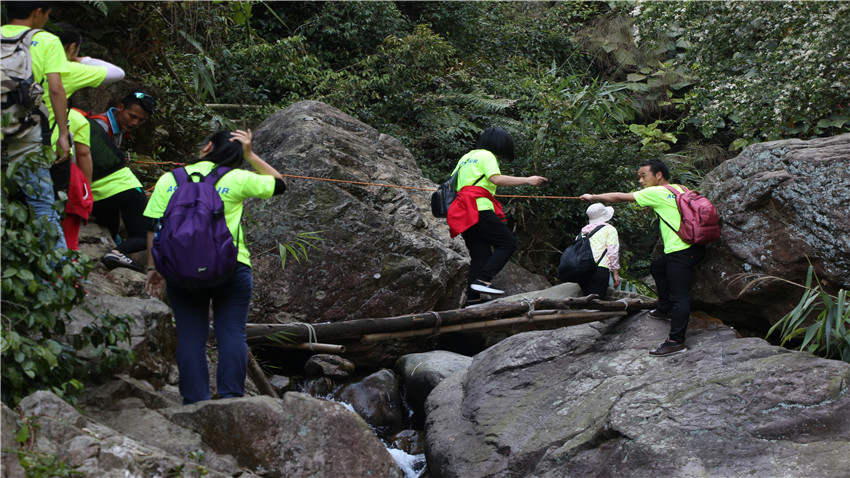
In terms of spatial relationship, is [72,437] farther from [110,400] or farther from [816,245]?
[816,245]

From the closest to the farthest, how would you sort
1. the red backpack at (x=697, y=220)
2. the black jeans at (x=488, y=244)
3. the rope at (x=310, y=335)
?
the red backpack at (x=697, y=220)
the rope at (x=310, y=335)
the black jeans at (x=488, y=244)

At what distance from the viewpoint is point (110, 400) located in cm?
428

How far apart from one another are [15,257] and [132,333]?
3.32 feet

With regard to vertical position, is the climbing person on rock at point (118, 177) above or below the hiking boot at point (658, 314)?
above

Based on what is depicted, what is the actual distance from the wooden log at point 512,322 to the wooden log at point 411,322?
4cm

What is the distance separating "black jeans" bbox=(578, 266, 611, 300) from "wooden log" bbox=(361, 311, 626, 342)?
459 millimetres

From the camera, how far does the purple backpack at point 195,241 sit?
13.4 feet

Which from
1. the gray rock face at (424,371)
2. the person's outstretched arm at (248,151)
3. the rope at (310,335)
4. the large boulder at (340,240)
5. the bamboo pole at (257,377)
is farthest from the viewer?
the large boulder at (340,240)

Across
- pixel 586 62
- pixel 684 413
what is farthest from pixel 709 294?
pixel 586 62

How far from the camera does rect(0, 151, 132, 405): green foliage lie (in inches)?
146

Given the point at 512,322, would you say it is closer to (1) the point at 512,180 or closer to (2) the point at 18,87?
(1) the point at 512,180

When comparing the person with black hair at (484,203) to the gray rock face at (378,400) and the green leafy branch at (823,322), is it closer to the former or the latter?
the gray rock face at (378,400)

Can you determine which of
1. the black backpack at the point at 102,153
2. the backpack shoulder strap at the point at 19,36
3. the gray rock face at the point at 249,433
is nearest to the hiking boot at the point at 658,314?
the gray rock face at the point at 249,433

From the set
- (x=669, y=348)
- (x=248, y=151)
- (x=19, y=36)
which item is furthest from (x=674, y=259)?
(x=19, y=36)
